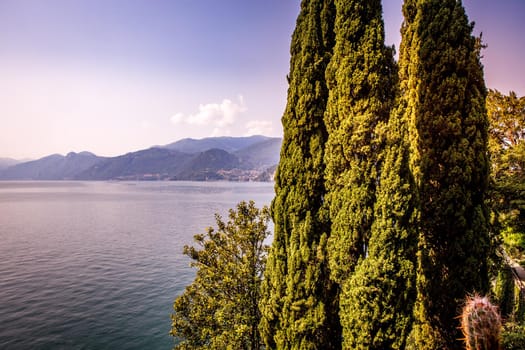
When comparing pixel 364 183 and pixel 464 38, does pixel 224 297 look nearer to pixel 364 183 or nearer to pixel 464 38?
pixel 364 183

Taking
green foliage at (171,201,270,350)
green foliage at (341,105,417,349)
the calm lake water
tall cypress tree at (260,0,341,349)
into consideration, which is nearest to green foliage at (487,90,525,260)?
green foliage at (341,105,417,349)

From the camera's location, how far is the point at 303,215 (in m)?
6.90

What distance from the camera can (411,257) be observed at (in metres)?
5.41

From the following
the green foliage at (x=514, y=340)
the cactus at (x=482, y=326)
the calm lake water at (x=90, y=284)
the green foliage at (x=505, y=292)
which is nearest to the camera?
the cactus at (x=482, y=326)

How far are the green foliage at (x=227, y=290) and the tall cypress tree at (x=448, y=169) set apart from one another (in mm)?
5063

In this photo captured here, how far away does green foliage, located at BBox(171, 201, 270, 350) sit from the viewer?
9.41 metres

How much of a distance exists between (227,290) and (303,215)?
475 cm

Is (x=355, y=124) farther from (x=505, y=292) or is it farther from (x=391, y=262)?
(x=505, y=292)

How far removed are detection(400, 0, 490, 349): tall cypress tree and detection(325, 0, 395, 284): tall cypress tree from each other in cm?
140

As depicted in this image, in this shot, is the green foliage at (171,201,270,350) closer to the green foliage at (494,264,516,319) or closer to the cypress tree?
the cypress tree

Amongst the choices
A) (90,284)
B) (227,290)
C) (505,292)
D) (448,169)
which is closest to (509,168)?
(505,292)

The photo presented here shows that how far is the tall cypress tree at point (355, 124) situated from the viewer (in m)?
5.71

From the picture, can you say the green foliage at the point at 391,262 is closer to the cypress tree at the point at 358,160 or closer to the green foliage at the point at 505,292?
the cypress tree at the point at 358,160

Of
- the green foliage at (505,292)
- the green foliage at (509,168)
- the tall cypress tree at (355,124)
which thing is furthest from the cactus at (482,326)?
the green foliage at (505,292)
